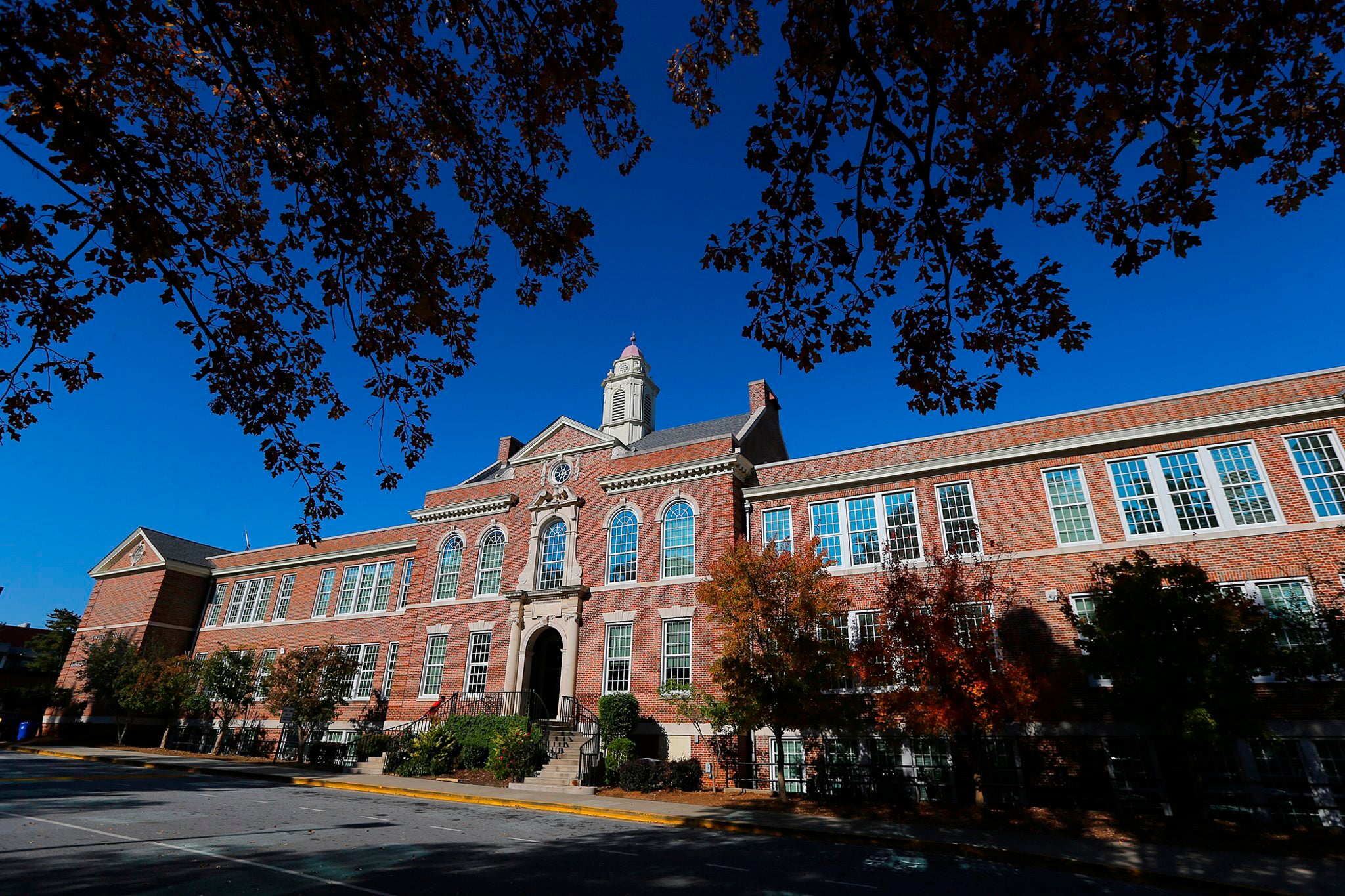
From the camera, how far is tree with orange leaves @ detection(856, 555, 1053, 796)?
14.2m

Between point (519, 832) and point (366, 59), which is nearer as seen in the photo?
point (366, 59)

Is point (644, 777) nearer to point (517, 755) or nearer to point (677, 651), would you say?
point (677, 651)

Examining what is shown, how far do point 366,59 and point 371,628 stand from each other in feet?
97.2

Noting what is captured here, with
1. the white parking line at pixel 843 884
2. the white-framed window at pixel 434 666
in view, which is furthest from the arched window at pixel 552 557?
the white parking line at pixel 843 884

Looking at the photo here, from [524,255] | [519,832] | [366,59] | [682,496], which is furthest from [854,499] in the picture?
[366,59]

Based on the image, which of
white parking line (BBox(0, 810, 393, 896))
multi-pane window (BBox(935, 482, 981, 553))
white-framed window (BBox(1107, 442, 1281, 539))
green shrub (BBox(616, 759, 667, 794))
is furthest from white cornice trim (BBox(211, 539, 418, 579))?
white-framed window (BBox(1107, 442, 1281, 539))

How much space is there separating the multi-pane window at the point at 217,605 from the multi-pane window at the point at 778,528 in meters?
Result: 32.3

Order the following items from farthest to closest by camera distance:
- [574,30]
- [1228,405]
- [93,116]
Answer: [1228,405], [574,30], [93,116]

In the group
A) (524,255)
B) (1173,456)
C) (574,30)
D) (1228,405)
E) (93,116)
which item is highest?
(1228,405)

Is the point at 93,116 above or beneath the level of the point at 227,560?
beneath

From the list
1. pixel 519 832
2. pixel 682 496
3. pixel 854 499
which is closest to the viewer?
pixel 519 832

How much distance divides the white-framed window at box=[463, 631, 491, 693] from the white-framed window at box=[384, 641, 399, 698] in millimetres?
4489

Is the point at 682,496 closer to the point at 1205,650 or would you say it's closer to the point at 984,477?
the point at 984,477

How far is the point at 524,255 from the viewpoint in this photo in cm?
675
